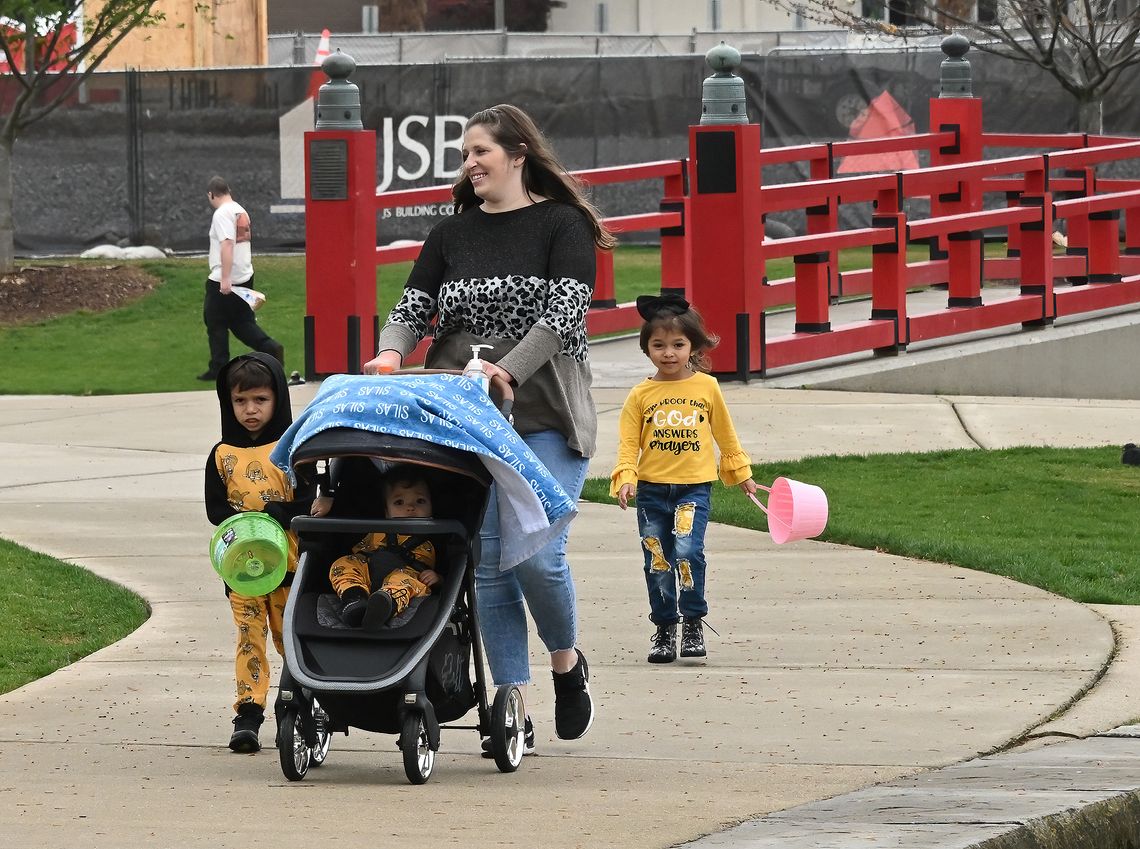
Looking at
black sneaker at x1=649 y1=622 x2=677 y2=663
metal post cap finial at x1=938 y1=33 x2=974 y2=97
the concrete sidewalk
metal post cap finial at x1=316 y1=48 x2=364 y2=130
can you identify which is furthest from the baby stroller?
metal post cap finial at x1=938 y1=33 x2=974 y2=97

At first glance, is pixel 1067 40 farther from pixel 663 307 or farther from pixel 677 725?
pixel 677 725

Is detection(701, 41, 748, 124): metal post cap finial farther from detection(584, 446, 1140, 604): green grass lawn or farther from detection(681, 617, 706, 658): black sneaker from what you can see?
detection(681, 617, 706, 658): black sneaker

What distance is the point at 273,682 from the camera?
6.86 metres

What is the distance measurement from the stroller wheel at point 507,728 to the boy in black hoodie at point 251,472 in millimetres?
769

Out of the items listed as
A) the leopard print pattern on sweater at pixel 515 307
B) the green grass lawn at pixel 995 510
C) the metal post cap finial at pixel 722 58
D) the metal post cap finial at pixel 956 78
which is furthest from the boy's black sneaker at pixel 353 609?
the metal post cap finial at pixel 956 78

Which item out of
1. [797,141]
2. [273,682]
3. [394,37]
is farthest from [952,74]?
[394,37]

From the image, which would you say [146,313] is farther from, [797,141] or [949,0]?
[949,0]

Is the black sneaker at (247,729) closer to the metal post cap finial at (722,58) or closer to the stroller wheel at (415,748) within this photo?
the stroller wheel at (415,748)

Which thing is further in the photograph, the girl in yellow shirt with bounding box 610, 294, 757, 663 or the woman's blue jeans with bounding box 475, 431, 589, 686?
the girl in yellow shirt with bounding box 610, 294, 757, 663

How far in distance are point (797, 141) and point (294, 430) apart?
1935 cm

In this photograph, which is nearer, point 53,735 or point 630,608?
point 53,735

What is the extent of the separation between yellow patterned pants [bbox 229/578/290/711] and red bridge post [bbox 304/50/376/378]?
8116 mm

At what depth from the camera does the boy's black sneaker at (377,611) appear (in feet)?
16.9

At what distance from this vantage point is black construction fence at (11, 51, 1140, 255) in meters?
23.8
